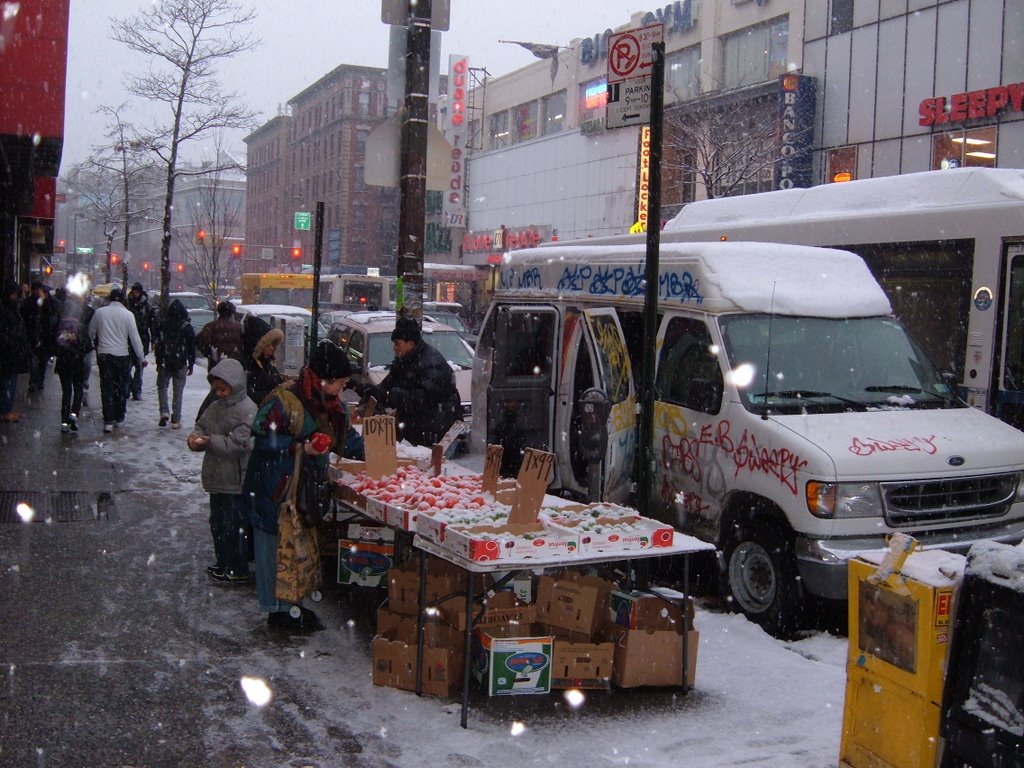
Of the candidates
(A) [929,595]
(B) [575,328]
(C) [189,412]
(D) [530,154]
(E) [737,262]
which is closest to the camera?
(A) [929,595]

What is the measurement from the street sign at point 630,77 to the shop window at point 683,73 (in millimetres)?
31130

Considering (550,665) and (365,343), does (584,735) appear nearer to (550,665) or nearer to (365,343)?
(550,665)

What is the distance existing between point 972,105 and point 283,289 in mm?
25571

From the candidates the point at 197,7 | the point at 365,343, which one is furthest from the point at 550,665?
the point at 197,7

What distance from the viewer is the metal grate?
8883 millimetres

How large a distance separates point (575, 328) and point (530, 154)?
42179mm

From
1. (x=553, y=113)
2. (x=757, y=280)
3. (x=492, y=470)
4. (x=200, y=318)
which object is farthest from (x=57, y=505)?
(x=553, y=113)

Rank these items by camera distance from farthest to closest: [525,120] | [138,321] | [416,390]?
[525,120] → [138,321] → [416,390]

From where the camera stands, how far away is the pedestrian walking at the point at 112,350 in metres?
13.4

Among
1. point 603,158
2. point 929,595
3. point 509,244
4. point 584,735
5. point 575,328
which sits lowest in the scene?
point 584,735

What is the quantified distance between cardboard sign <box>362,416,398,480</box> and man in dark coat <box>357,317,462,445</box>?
5.82 ft

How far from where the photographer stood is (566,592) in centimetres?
567

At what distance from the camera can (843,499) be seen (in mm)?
6527

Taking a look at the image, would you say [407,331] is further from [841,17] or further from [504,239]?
[504,239]
